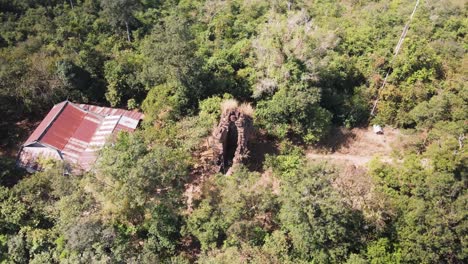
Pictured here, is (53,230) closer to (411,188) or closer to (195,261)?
(195,261)

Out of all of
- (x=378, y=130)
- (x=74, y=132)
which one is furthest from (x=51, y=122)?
(x=378, y=130)

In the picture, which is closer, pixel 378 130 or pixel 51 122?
pixel 51 122

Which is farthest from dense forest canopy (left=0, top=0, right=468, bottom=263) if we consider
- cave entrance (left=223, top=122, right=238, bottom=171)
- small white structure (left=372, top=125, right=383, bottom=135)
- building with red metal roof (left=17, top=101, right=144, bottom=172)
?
cave entrance (left=223, top=122, right=238, bottom=171)

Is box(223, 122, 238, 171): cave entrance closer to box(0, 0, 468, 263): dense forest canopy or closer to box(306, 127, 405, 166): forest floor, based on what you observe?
box(0, 0, 468, 263): dense forest canopy

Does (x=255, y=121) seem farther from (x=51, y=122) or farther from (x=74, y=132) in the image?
(x=51, y=122)

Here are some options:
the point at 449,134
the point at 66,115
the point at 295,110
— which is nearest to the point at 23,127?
the point at 66,115
